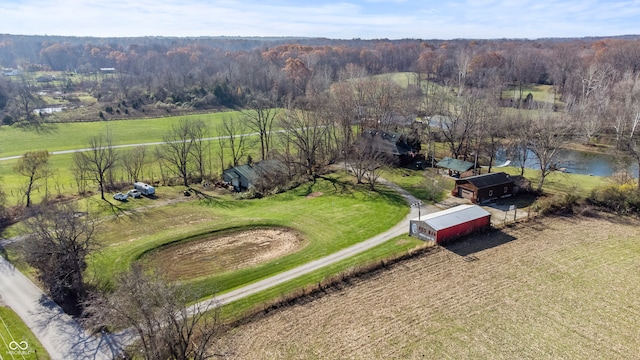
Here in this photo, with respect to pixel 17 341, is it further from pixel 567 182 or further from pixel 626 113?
pixel 626 113

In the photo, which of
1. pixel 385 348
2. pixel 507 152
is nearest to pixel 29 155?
pixel 385 348

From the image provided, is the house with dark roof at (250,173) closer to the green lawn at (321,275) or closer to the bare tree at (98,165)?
the bare tree at (98,165)

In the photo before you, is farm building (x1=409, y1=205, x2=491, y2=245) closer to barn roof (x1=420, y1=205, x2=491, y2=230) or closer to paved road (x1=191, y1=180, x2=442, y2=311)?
barn roof (x1=420, y1=205, x2=491, y2=230)

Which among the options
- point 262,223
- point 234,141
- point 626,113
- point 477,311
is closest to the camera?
point 477,311

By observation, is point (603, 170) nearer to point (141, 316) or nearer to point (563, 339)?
point (563, 339)

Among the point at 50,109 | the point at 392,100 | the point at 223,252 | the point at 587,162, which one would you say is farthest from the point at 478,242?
the point at 50,109

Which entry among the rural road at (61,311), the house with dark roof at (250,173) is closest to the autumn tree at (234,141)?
the house with dark roof at (250,173)
